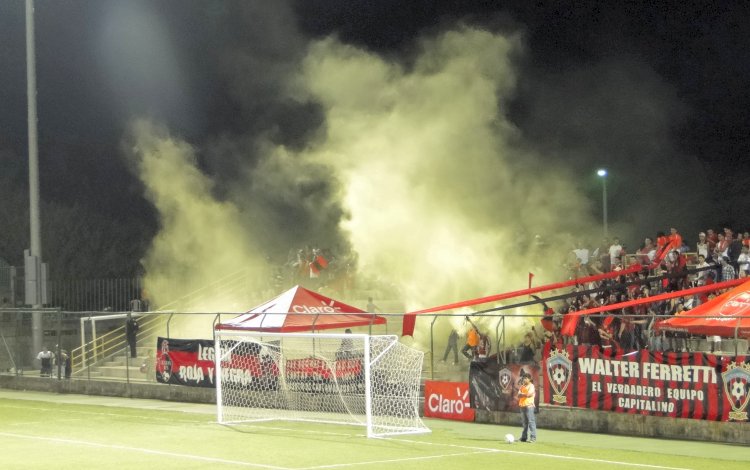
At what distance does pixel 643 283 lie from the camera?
24.8m

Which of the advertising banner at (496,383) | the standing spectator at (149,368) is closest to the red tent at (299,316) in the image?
the advertising banner at (496,383)

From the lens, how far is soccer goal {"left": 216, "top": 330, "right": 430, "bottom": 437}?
21.8 metres

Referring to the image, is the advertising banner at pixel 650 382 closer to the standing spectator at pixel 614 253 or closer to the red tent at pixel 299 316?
the red tent at pixel 299 316

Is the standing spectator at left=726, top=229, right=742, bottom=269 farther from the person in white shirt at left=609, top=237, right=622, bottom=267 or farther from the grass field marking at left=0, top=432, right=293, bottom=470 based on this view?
the grass field marking at left=0, top=432, right=293, bottom=470

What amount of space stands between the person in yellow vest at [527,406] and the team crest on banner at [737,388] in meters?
3.26

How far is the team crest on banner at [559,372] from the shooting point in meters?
20.6

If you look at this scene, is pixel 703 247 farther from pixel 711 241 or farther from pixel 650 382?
pixel 650 382

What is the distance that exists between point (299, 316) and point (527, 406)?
8461mm

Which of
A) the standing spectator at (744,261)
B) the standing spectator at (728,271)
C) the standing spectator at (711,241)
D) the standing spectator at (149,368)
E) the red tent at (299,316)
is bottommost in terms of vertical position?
the standing spectator at (149,368)

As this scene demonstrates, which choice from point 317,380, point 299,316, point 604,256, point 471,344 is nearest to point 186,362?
point 299,316

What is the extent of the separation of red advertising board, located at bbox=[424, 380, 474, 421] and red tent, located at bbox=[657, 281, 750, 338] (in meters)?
5.01

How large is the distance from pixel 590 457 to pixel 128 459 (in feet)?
24.0

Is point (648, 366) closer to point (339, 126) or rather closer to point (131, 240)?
point (339, 126)

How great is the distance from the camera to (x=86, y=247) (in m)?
58.1
